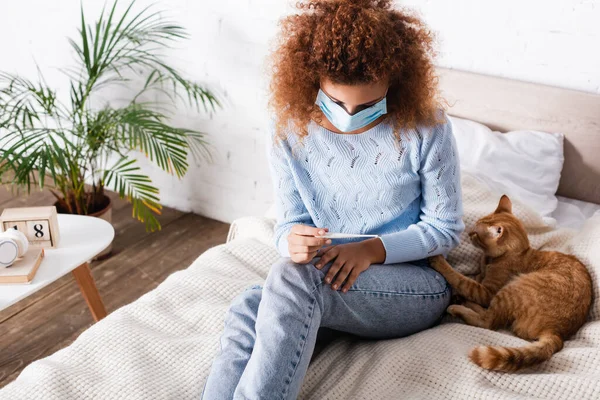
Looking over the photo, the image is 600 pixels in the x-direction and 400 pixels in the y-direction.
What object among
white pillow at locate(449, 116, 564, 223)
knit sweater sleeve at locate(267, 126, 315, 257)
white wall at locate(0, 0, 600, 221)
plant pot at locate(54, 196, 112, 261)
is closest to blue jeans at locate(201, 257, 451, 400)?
knit sweater sleeve at locate(267, 126, 315, 257)

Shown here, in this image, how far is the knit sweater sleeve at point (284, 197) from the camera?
4.88ft

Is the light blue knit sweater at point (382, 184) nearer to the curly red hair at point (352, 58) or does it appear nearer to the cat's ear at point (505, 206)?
the curly red hair at point (352, 58)

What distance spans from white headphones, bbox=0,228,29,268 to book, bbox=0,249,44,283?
18 millimetres

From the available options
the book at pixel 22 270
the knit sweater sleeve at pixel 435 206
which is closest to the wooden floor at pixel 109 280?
the book at pixel 22 270

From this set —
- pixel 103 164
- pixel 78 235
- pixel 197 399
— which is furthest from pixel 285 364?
pixel 103 164

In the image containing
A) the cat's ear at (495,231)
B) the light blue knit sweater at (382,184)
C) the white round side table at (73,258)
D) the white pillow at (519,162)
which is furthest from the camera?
the white pillow at (519,162)

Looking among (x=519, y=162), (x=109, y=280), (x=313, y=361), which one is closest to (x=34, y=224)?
(x=109, y=280)

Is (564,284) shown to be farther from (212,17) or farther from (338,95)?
(212,17)

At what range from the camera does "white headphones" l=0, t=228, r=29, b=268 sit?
1.69 metres

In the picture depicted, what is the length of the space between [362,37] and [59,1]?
2000 mm

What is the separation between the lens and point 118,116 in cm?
247

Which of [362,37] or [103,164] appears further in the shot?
[103,164]

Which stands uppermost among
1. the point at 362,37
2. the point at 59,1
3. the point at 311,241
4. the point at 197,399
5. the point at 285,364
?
the point at 362,37

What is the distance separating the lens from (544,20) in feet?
6.36
